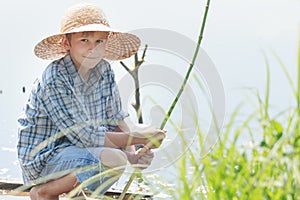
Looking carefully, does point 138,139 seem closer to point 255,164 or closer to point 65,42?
point 65,42

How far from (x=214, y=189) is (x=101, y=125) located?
138 centimetres

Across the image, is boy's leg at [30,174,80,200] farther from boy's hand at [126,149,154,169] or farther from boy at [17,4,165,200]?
boy's hand at [126,149,154,169]

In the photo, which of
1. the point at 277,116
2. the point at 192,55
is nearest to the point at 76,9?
the point at 192,55

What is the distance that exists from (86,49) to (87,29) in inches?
3.3

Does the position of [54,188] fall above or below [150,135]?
below

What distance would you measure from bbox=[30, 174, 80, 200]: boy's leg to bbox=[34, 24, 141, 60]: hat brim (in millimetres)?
612

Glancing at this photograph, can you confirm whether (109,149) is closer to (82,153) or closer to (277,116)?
(82,153)

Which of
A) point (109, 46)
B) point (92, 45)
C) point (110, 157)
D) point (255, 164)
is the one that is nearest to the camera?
point (255, 164)

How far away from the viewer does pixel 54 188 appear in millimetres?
2578

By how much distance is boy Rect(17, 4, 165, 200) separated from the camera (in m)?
2.53

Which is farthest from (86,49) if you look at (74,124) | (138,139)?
(138,139)

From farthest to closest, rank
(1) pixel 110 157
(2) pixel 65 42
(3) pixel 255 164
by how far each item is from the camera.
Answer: (2) pixel 65 42, (1) pixel 110 157, (3) pixel 255 164

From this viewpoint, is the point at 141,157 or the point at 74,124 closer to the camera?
the point at 74,124

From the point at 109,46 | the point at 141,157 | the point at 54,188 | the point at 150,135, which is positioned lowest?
the point at 54,188
